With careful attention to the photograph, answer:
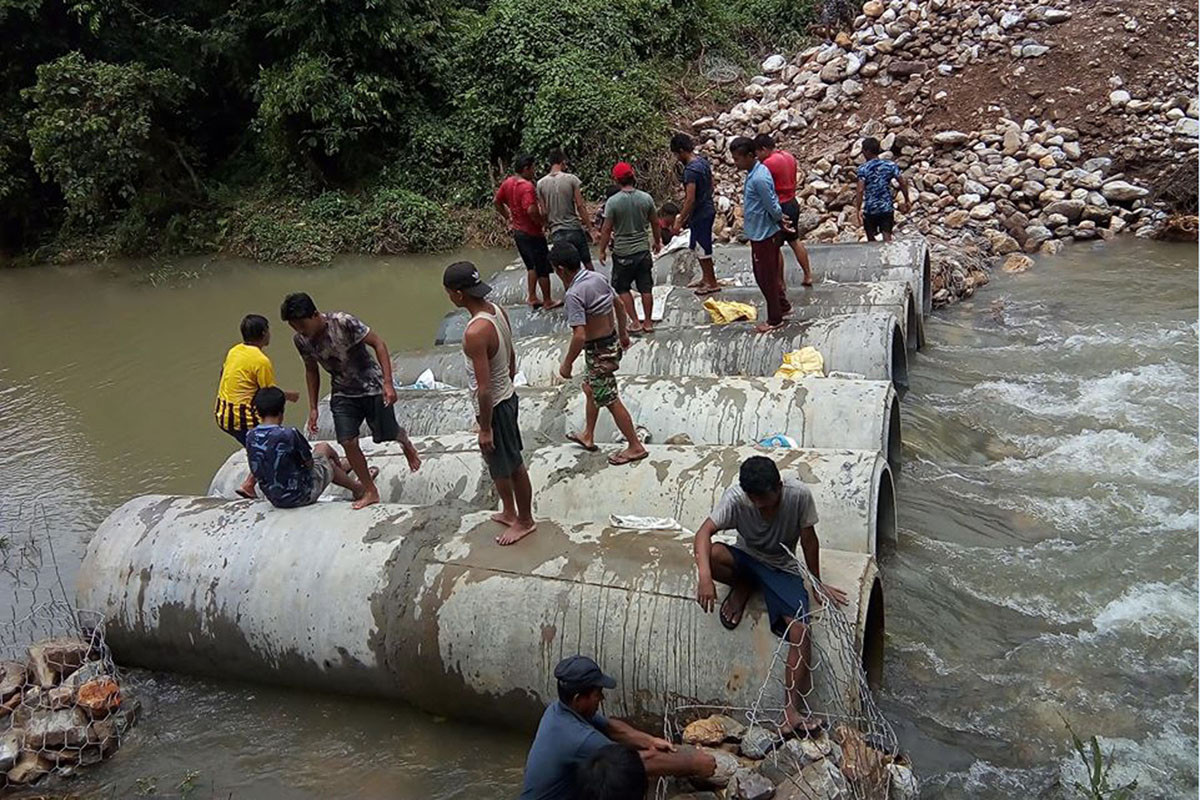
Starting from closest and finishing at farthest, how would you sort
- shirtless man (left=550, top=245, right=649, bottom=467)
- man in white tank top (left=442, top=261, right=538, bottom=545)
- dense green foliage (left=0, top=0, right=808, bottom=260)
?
1. man in white tank top (left=442, top=261, right=538, bottom=545)
2. shirtless man (left=550, top=245, right=649, bottom=467)
3. dense green foliage (left=0, top=0, right=808, bottom=260)

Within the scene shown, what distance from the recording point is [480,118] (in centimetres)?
1873

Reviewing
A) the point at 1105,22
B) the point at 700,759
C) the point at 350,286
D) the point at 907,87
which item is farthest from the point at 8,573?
the point at 1105,22

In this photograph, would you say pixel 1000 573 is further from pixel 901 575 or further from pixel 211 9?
pixel 211 9

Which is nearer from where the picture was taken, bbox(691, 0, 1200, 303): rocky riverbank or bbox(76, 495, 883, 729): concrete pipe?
bbox(76, 495, 883, 729): concrete pipe

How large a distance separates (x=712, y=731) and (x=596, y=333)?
2.78 metres

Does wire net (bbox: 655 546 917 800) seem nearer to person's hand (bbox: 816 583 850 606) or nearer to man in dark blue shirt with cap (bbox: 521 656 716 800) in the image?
person's hand (bbox: 816 583 850 606)

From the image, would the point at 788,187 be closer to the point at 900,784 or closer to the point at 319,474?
the point at 319,474

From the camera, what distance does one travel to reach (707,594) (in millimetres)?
4500

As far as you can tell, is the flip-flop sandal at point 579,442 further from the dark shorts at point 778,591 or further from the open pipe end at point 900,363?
the open pipe end at point 900,363

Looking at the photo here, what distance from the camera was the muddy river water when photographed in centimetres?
498

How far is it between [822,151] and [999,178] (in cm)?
301

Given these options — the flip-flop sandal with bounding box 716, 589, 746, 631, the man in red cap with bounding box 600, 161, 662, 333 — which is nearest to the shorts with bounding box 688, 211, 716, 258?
the man in red cap with bounding box 600, 161, 662, 333

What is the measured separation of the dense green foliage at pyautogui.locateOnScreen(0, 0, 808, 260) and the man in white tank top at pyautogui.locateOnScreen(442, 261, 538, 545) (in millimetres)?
12125

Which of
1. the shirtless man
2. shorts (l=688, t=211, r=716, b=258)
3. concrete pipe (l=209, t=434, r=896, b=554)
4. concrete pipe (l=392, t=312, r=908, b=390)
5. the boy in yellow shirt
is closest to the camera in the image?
concrete pipe (l=209, t=434, r=896, b=554)
